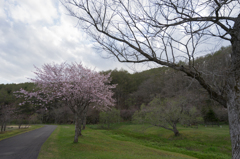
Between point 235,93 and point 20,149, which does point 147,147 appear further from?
point 235,93

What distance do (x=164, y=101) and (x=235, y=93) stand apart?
17.3 m

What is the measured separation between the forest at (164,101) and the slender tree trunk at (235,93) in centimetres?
23

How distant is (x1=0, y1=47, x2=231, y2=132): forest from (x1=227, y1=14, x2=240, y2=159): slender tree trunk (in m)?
0.23

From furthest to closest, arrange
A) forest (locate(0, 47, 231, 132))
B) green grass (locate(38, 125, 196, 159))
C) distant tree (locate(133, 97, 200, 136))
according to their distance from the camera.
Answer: distant tree (locate(133, 97, 200, 136))
green grass (locate(38, 125, 196, 159))
forest (locate(0, 47, 231, 132))

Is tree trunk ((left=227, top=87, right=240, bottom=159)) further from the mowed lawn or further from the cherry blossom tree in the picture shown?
the cherry blossom tree

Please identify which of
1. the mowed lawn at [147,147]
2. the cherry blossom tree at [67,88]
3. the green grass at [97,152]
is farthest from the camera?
the cherry blossom tree at [67,88]

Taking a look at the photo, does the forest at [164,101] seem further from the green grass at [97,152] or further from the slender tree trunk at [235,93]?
the green grass at [97,152]

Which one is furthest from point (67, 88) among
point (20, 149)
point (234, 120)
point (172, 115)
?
point (172, 115)

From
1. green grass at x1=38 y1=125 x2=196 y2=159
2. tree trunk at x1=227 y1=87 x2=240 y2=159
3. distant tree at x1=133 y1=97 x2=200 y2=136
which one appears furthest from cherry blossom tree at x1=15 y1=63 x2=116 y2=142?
tree trunk at x1=227 y1=87 x2=240 y2=159

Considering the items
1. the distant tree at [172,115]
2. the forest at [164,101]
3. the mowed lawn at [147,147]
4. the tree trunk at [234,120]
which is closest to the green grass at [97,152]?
the mowed lawn at [147,147]

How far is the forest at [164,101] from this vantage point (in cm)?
404

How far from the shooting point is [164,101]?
19.9 m

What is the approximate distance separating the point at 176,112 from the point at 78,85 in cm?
1200

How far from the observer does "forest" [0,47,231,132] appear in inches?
159
